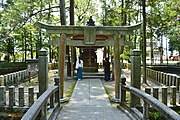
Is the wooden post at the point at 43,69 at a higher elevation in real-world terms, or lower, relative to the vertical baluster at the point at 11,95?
higher

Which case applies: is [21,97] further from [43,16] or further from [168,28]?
[168,28]

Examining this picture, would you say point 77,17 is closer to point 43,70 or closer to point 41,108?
point 43,70

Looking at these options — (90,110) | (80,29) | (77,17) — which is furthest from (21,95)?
(77,17)

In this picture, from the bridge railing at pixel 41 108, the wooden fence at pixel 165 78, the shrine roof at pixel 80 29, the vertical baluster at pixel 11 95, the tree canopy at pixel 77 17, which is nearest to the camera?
the bridge railing at pixel 41 108

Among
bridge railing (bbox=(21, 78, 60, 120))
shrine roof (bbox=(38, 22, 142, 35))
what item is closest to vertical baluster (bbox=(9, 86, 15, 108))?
bridge railing (bbox=(21, 78, 60, 120))

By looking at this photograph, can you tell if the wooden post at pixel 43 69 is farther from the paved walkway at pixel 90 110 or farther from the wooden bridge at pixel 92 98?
the paved walkway at pixel 90 110

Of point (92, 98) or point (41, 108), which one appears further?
point (92, 98)

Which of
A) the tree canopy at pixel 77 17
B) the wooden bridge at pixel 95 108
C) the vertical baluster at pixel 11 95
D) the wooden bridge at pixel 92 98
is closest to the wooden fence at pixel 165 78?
the wooden bridge at pixel 92 98

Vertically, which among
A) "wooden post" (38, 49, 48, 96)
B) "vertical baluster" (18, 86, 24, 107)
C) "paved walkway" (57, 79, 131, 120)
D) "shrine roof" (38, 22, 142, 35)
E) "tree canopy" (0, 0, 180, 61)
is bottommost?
"paved walkway" (57, 79, 131, 120)

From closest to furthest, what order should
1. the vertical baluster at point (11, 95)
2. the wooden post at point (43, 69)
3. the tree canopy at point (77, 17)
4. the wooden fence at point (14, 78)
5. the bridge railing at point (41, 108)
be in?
1. the bridge railing at point (41, 108)
2. the wooden post at point (43, 69)
3. the vertical baluster at point (11, 95)
4. the wooden fence at point (14, 78)
5. the tree canopy at point (77, 17)

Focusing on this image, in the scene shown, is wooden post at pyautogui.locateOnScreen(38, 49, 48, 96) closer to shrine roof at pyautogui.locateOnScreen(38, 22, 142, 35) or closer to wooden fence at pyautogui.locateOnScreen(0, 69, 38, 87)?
shrine roof at pyautogui.locateOnScreen(38, 22, 142, 35)

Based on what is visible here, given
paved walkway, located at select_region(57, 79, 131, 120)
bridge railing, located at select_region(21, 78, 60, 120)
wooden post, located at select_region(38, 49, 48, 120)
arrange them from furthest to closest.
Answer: wooden post, located at select_region(38, 49, 48, 120), paved walkway, located at select_region(57, 79, 131, 120), bridge railing, located at select_region(21, 78, 60, 120)

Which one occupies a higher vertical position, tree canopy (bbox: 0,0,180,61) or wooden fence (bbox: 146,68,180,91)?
tree canopy (bbox: 0,0,180,61)

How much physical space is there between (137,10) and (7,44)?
54.6 feet
